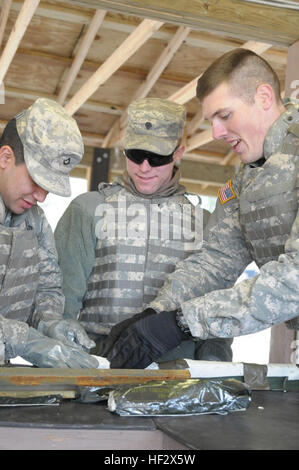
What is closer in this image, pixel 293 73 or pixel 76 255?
pixel 76 255

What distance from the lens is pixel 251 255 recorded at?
2336 mm

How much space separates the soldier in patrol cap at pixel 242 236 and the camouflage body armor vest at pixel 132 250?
12 cm

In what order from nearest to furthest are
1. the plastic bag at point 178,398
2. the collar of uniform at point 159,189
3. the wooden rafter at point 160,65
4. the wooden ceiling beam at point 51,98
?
the plastic bag at point 178,398 → the collar of uniform at point 159,189 → the wooden rafter at point 160,65 → the wooden ceiling beam at point 51,98

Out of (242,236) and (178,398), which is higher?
(242,236)

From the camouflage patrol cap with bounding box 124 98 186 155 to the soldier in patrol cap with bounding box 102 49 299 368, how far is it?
0.31 meters

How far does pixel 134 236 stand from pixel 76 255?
239 millimetres

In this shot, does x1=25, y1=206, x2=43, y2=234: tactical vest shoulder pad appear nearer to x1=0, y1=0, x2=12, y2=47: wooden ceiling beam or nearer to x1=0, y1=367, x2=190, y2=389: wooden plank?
x1=0, y1=367, x2=190, y2=389: wooden plank

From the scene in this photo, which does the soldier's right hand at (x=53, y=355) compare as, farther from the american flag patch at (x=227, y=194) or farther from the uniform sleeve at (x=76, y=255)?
the american flag patch at (x=227, y=194)

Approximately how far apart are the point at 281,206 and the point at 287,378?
0.57 meters

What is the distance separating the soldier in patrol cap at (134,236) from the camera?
2.36m

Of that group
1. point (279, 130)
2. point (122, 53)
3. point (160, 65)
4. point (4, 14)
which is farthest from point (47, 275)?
point (160, 65)

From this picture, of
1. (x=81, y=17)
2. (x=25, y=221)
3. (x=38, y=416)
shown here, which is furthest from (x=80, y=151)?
(x=81, y=17)

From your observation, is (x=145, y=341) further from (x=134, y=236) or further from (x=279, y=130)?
(x=279, y=130)

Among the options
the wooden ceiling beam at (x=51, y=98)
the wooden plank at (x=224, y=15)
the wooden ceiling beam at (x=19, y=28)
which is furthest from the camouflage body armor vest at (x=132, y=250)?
the wooden ceiling beam at (x=51, y=98)
